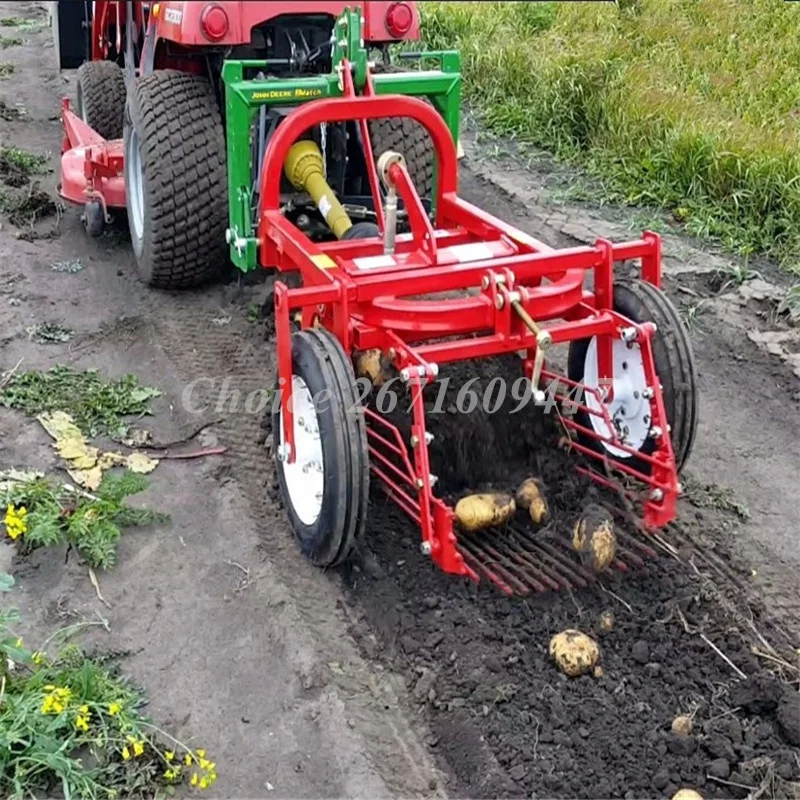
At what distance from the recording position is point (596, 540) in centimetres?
326

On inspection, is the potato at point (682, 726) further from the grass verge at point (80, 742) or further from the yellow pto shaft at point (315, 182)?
the yellow pto shaft at point (315, 182)

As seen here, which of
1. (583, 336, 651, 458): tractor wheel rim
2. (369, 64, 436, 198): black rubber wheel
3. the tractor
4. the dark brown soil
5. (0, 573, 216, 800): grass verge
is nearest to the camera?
(0, 573, 216, 800): grass verge

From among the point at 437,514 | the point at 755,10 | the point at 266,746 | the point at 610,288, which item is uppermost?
the point at 755,10

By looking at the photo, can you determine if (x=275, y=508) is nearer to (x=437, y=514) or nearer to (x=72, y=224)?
(x=437, y=514)

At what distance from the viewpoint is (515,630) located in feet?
10.4

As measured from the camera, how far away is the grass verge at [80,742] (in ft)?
8.70

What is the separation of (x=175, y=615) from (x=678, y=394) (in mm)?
1687

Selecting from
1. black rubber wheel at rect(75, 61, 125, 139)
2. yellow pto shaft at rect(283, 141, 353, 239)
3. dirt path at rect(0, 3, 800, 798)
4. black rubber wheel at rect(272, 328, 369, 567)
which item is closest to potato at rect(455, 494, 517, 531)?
dirt path at rect(0, 3, 800, 798)

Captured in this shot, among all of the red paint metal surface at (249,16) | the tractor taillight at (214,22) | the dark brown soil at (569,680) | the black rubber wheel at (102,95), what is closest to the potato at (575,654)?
the dark brown soil at (569,680)

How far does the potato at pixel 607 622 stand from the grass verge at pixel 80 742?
1148 millimetres

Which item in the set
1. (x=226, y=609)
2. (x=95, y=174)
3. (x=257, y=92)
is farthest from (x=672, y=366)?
(x=95, y=174)

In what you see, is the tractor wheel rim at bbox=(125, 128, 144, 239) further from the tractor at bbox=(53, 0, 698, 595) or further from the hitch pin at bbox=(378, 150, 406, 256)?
the hitch pin at bbox=(378, 150, 406, 256)

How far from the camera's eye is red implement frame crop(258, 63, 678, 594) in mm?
3260

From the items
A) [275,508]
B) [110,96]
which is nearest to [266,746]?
[275,508]
